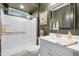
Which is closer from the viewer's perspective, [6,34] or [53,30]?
[6,34]

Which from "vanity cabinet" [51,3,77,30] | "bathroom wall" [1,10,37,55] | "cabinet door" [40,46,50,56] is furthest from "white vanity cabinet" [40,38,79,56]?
"vanity cabinet" [51,3,77,30]

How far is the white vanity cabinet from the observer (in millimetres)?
1159

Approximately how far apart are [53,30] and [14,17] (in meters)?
0.60

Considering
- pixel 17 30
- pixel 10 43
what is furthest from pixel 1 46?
pixel 17 30

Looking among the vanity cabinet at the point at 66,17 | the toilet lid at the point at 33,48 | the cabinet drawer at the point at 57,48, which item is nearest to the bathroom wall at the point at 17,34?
the toilet lid at the point at 33,48

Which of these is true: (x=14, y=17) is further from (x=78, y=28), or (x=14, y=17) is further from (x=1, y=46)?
(x=78, y=28)

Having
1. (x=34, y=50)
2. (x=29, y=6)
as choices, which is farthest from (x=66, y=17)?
(x=34, y=50)

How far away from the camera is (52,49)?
4.25 feet

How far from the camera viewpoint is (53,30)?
4.66 ft

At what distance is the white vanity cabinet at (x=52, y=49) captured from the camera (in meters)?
1.16

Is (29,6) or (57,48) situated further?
(29,6)

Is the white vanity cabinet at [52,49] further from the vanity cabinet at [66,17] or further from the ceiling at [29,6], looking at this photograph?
the ceiling at [29,6]

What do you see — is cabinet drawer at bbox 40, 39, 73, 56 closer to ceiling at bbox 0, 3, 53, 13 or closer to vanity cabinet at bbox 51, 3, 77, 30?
vanity cabinet at bbox 51, 3, 77, 30

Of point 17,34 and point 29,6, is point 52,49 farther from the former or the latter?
point 29,6
